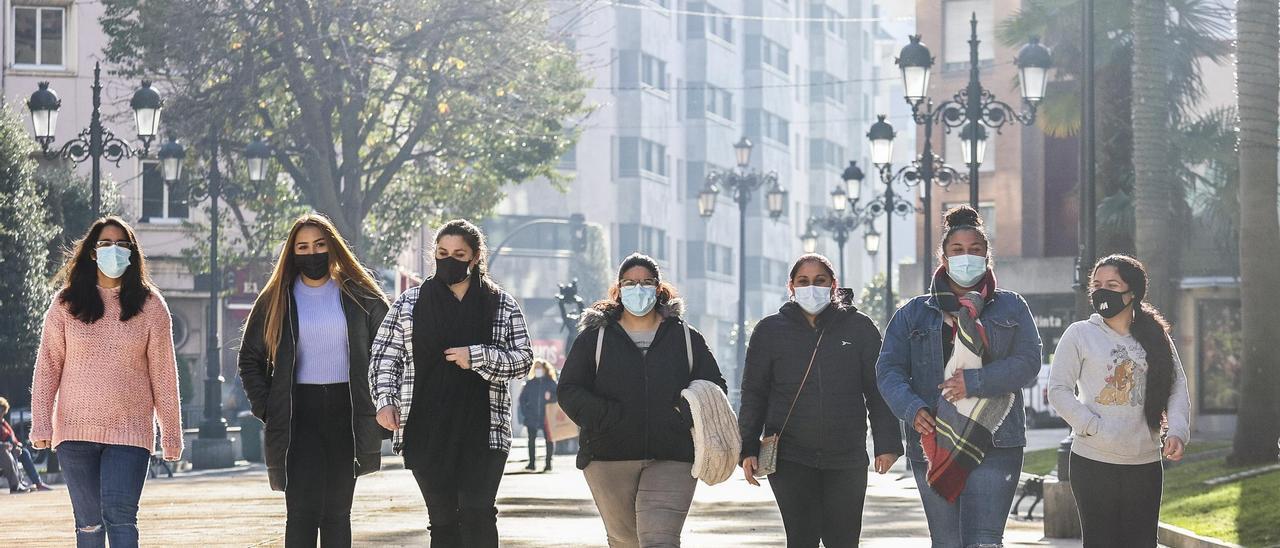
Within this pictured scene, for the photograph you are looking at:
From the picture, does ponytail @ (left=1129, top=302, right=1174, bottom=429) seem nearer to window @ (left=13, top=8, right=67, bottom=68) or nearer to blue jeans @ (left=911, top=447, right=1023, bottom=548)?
blue jeans @ (left=911, top=447, right=1023, bottom=548)

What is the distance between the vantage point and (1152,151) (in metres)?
26.7

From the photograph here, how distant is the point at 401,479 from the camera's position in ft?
91.0

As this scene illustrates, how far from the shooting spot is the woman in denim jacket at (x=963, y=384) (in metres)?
8.95

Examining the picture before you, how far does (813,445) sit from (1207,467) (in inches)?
587

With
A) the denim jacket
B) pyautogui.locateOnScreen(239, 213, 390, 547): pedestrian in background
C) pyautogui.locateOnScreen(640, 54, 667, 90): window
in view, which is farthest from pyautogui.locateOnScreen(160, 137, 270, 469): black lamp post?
pyautogui.locateOnScreen(640, 54, 667, 90): window

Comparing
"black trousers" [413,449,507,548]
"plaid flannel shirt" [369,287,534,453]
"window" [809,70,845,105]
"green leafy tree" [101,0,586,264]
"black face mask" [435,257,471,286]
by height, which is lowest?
"black trousers" [413,449,507,548]

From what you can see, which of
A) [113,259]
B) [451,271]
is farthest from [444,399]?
[113,259]

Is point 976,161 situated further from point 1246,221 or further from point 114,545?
point 114,545

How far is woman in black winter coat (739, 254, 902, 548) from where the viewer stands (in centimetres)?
940

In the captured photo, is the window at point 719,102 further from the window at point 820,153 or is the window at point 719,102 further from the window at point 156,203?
the window at point 156,203

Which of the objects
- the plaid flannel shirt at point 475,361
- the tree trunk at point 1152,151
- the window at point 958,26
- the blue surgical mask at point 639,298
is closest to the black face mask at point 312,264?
the plaid flannel shirt at point 475,361

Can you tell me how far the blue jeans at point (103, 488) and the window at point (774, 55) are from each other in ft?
317

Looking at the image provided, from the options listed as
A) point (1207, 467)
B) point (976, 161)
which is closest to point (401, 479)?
point (976, 161)

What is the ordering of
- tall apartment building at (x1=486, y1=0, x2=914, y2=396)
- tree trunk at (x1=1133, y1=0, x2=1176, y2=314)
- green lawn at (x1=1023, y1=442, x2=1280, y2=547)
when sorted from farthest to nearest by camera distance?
1. tall apartment building at (x1=486, y1=0, x2=914, y2=396)
2. tree trunk at (x1=1133, y1=0, x2=1176, y2=314)
3. green lawn at (x1=1023, y1=442, x2=1280, y2=547)
